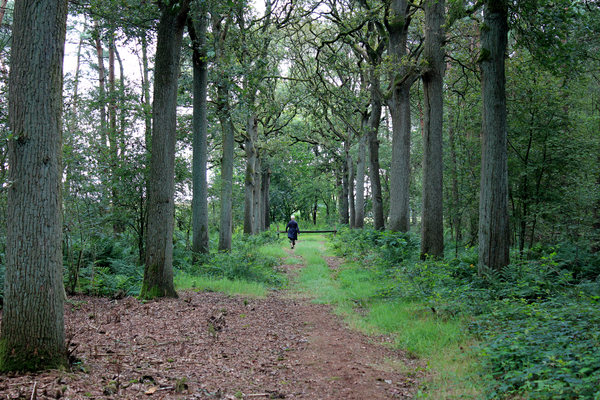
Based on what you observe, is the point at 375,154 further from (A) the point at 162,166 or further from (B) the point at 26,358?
(B) the point at 26,358

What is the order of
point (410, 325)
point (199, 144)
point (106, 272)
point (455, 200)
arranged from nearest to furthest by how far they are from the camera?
point (410, 325) → point (106, 272) → point (199, 144) → point (455, 200)

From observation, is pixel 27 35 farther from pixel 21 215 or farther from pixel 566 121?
pixel 566 121

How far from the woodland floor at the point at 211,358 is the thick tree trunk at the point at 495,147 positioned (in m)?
3.27

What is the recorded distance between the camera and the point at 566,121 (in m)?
10.0

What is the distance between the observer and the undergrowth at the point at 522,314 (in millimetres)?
3389

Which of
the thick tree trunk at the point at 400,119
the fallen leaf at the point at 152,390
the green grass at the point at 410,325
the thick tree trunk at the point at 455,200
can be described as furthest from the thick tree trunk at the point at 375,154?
the fallen leaf at the point at 152,390

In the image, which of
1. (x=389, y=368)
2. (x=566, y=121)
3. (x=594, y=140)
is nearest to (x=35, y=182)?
(x=389, y=368)

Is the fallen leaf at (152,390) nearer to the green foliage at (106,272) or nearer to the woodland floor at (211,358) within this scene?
the woodland floor at (211,358)

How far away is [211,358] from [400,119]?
11341 mm

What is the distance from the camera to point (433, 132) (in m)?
10.4

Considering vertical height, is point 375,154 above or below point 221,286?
above

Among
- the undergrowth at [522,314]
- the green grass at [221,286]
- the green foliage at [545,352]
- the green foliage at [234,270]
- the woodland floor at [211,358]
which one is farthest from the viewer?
the green foliage at [234,270]

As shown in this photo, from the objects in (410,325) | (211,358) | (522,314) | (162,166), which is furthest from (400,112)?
(211,358)

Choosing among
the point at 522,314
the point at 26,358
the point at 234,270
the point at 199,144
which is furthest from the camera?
the point at 199,144
